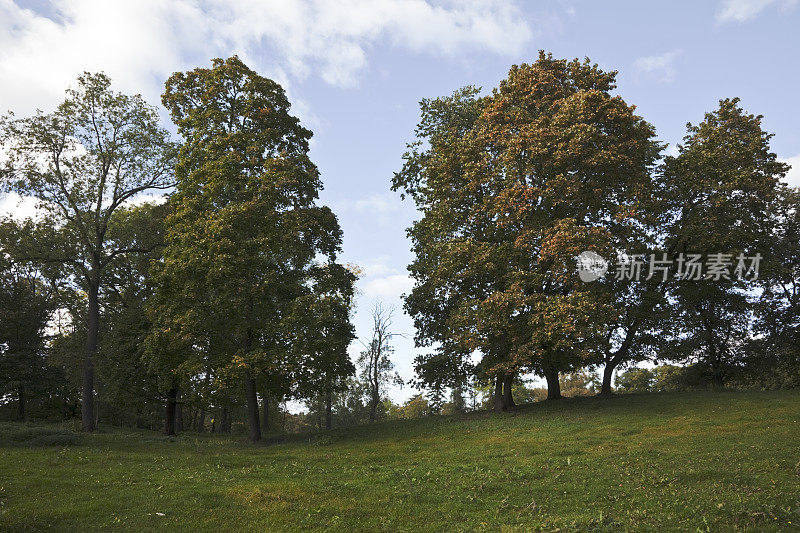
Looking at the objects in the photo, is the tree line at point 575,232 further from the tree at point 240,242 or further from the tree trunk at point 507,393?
the tree at point 240,242

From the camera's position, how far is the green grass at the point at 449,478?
1284cm

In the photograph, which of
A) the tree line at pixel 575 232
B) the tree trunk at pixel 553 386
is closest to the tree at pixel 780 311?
the tree line at pixel 575 232

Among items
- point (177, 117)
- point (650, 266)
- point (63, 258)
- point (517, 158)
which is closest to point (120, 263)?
point (63, 258)

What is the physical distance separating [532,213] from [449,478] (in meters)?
18.0

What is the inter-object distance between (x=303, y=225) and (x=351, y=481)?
15842 millimetres

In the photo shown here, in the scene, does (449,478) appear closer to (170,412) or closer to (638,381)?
(170,412)

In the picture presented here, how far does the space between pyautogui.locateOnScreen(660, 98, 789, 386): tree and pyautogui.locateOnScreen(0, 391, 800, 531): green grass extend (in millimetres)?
10165

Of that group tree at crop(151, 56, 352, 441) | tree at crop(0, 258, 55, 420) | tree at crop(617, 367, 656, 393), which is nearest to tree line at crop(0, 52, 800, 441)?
tree at crop(151, 56, 352, 441)

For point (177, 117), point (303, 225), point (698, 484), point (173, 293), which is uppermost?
point (177, 117)

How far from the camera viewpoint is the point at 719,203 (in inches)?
1270

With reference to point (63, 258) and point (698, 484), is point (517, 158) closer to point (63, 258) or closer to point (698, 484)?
point (698, 484)

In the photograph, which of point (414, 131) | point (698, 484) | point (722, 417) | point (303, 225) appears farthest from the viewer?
point (414, 131)

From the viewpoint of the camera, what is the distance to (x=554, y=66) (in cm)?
3303

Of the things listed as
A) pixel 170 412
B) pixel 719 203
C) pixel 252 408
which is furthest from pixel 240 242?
pixel 719 203
